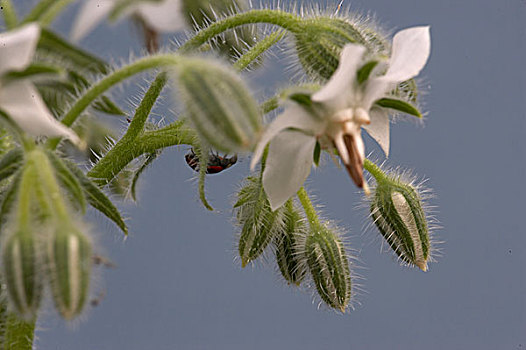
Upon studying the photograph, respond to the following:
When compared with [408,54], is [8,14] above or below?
above

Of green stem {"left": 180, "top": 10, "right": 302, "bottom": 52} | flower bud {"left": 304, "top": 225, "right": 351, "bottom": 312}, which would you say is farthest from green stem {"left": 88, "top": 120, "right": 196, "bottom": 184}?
flower bud {"left": 304, "top": 225, "right": 351, "bottom": 312}

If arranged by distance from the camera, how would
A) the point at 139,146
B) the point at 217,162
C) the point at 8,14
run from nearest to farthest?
the point at 8,14
the point at 139,146
the point at 217,162

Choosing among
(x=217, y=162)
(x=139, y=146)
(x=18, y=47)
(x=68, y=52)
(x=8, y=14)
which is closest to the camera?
(x=18, y=47)

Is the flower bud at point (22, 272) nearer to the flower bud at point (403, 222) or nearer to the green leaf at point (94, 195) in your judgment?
the green leaf at point (94, 195)

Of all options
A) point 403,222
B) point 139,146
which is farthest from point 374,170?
point 139,146

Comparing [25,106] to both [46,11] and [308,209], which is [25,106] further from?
[308,209]

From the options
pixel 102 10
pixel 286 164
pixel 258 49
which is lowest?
pixel 286 164

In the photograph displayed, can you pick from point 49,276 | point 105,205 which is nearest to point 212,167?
point 105,205
